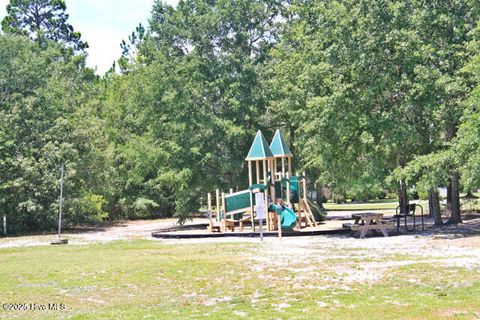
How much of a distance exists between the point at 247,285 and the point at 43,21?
184ft

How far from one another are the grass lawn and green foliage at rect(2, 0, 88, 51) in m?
46.3

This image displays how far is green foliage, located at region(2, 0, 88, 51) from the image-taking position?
56781 mm

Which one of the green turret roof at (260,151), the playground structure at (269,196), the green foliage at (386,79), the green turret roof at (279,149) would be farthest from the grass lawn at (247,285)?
the green turret roof at (279,149)

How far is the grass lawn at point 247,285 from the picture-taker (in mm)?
7867

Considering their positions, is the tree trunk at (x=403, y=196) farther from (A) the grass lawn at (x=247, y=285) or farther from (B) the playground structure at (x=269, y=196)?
(A) the grass lawn at (x=247, y=285)

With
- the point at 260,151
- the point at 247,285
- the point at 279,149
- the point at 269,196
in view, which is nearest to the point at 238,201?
the point at 269,196

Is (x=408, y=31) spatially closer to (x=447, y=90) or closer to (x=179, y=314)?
(x=447, y=90)

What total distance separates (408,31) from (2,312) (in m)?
15.5

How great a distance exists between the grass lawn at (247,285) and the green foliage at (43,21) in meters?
46.3

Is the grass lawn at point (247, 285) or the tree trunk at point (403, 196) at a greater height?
the tree trunk at point (403, 196)

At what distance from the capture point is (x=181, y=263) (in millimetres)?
13719

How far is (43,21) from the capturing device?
59594mm

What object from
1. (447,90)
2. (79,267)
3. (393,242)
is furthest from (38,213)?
(447,90)

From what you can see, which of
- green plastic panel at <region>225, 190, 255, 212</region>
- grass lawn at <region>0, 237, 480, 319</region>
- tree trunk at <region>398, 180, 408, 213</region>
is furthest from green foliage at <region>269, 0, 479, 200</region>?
grass lawn at <region>0, 237, 480, 319</region>
